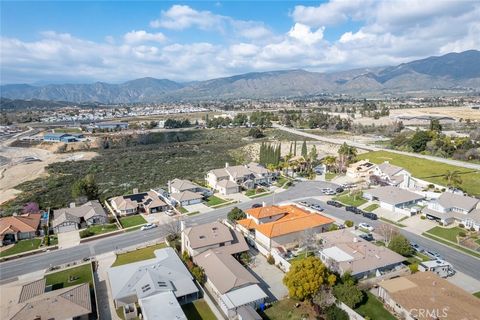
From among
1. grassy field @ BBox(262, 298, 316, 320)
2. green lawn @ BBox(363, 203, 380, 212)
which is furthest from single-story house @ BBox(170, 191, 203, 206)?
grassy field @ BBox(262, 298, 316, 320)

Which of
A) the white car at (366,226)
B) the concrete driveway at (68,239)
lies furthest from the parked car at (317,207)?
the concrete driveway at (68,239)

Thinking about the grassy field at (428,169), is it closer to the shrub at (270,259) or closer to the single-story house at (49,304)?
the shrub at (270,259)

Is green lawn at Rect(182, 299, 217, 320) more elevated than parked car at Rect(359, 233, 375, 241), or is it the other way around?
parked car at Rect(359, 233, 375, 241)

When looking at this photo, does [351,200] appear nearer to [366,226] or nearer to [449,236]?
[366,226]

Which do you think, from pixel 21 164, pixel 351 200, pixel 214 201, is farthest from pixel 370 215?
pixel 21 164

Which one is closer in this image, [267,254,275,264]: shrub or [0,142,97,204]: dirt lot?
[267,254,275,264]: shrub

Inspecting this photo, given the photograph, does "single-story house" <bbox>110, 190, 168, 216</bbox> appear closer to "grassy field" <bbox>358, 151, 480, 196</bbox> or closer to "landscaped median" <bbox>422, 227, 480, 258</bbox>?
"landscaped median" <bbox>422, 227, 480, 258</bbox>
